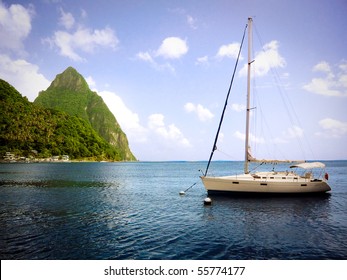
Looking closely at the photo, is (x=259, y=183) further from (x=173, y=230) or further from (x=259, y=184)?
(x=173, y=230)

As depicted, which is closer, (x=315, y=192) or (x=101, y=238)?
(x=101, y=238)

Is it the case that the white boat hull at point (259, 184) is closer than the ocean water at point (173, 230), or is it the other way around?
the ocean water at point (173, 230)

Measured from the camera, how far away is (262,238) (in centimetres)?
1491

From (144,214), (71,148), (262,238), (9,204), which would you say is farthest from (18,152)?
(262,238)

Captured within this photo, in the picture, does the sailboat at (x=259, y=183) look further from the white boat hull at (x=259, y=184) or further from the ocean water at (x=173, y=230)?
the ocean water at (x=173, y=230)

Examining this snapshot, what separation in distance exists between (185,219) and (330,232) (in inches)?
415

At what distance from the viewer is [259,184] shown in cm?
2791

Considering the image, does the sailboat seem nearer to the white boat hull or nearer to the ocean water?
the white boat hull

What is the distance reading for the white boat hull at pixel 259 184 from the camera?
27875mm

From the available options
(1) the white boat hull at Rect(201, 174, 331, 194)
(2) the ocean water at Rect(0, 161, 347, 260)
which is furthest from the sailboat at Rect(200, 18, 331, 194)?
(2) the ocean water at Rect(0, 161, 347, 260)

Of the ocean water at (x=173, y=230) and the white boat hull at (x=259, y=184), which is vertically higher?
the white boat hull at (x=259, y=184)

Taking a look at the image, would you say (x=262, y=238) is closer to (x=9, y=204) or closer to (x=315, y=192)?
(x=315, y=192)

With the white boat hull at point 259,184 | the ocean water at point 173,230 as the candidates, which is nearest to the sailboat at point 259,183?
the white boat hull at point 259,184
